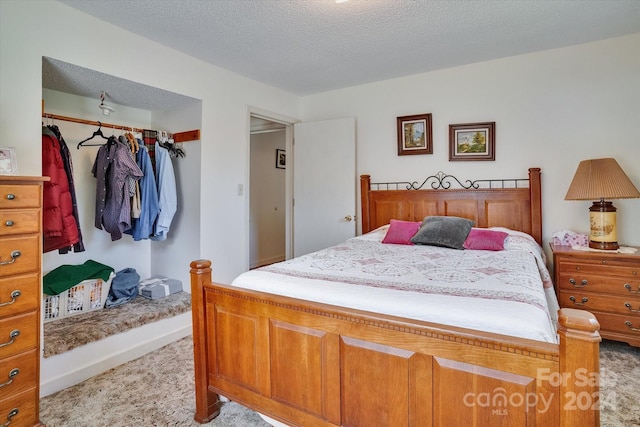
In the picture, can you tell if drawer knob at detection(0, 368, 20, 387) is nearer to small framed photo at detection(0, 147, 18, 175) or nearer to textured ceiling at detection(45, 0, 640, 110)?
small framed photo at detection(0, 147, 18, 175)

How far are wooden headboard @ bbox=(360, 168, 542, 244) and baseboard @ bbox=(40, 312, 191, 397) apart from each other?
7.10 ft

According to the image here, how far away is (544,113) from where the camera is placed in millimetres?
2994

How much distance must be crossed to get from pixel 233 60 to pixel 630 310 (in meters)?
3.71

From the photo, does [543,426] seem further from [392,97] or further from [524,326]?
[392,97]

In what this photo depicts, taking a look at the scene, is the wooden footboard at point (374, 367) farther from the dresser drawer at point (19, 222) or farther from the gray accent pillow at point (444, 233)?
the gray accent pillow at point (444, 233)

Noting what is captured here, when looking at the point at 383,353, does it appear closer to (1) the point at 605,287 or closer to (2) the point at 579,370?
(2) the point at 579,370

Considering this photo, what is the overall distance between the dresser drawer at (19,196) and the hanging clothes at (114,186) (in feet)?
3.38

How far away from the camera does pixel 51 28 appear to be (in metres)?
2.08

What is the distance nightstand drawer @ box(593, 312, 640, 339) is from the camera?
2.35 metres

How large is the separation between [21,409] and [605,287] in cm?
363

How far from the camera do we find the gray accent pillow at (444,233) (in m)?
2.62

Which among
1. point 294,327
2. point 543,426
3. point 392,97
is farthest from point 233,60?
point 543,426

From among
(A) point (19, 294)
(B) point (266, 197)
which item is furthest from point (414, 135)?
(A) point (19, 294)

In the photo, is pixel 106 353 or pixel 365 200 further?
pixel 365 200
